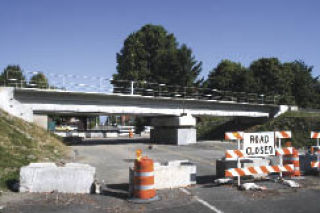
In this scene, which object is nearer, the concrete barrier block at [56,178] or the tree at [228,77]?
the concrete barrier block at [56,178]

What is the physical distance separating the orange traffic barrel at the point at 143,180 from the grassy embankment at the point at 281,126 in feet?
83.3

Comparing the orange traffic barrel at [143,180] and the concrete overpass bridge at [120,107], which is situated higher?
the concrete overpass bridge at [120,107]

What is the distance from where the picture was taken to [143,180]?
26.5 ft

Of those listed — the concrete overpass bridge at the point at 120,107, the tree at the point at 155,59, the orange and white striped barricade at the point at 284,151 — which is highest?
the tree at the point at 155,59

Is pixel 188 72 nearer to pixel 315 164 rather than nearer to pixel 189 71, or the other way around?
pixel 189 71

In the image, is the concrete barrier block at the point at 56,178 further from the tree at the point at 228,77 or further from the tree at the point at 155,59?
the tree at the point at 228,77

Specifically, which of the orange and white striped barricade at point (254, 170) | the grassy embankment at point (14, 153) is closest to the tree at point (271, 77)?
the grassy embankment at point (14, 153)

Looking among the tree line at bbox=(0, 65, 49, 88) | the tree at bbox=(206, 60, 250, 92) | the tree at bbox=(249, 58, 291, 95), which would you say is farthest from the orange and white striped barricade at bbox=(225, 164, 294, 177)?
the tree at bbox=(249, 58, 291, 95)

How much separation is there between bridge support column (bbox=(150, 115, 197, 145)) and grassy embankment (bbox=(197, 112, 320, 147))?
32.8 feet

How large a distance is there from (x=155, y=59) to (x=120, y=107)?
2337 centimetres

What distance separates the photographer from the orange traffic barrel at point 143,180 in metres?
8.06

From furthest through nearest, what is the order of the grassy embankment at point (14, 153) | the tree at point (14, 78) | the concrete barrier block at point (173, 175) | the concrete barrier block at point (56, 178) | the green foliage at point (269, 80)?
the green foliage at point (269, 80)
the tree at point (14, 78)
the grassy embankment at point (14, 153)
the concrete barrier block at point (173, 175)
the concrete barrier block at point (56, 178)

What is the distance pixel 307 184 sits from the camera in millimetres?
9977

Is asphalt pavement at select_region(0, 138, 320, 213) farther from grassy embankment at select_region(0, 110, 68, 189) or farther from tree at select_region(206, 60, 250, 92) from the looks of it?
tree at select_region(206, 60, 250, 92)
